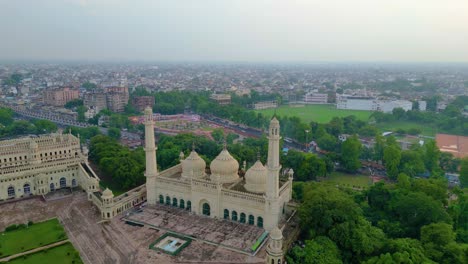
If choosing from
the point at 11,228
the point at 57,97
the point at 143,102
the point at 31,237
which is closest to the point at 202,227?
the point at 31,237

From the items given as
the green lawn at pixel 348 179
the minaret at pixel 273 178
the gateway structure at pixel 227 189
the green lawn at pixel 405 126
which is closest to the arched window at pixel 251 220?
the gateway structure at pixel 227 189

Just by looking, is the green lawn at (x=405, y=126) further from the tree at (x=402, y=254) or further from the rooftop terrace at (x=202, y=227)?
the rooftop terrace at (x=202, y=227)

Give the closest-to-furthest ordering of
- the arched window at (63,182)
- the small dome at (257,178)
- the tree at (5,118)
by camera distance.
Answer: the small dome at (257,178), the arched window at (63,182), the tree at (5,118)

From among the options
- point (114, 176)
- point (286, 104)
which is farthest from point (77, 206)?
point (286, 104)

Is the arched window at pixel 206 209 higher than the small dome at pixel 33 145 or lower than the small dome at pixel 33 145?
lower

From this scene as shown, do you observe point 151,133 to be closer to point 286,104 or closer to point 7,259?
point 7,259

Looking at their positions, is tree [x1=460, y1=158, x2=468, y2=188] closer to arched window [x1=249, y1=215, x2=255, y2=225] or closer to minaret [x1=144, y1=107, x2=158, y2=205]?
arched window [x1=249, y1=215, x2=255, y2=225]

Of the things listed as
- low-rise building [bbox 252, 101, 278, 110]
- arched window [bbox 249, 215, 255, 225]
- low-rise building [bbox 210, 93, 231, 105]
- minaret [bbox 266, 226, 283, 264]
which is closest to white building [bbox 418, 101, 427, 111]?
low-rise building [bbox 252, 101, 278, 110]
